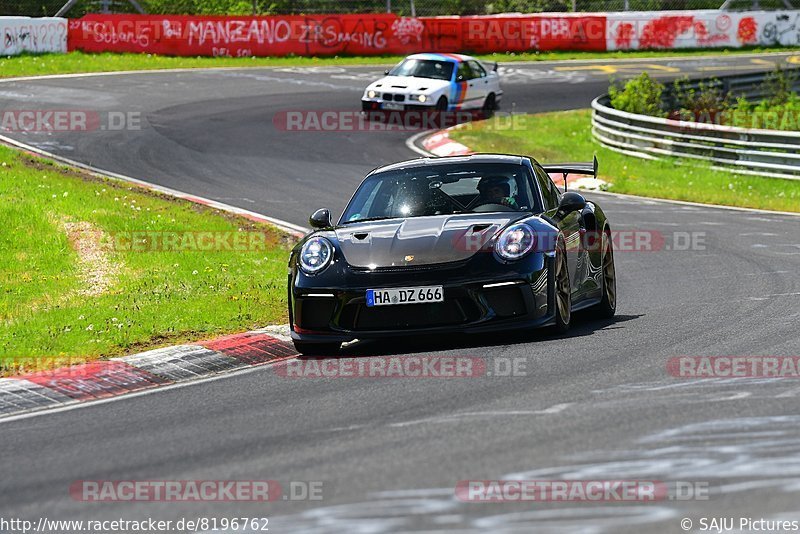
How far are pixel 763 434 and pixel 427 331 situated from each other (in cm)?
308

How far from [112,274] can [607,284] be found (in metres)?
4.76

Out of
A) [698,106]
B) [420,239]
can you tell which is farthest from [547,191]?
[698,106]

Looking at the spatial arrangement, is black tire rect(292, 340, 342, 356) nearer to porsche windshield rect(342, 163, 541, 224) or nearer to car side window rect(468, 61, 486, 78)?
porsche windshield rect(342, 163, 541, 224)

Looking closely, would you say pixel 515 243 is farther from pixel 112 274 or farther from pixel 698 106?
pixel 698 106

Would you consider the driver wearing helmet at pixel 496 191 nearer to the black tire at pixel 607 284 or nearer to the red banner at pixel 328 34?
the black tire at pixel 607 284

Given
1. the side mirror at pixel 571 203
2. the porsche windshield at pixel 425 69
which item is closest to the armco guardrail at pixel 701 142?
the porsche windshield at pixel 425 69

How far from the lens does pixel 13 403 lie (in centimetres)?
794

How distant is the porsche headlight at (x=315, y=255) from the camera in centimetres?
897

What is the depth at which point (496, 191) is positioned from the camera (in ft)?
32.5

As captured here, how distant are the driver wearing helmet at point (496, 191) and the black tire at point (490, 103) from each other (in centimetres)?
1997

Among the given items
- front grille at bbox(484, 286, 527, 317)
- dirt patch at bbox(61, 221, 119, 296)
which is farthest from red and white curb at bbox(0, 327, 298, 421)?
dirt patch at bbox(61, 221, 119, 296)

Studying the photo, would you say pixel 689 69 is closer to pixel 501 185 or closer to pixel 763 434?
pixel 501 185

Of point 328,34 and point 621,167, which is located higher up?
point 328,34

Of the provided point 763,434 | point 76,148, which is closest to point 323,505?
point 763,434
